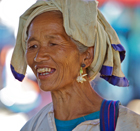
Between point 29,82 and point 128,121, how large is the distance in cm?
421

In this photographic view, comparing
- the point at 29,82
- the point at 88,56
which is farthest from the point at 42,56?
the point at 29,82

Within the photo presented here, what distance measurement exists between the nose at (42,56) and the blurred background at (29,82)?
3369 millimetres

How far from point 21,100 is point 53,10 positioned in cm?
394

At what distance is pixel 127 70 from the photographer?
586cm

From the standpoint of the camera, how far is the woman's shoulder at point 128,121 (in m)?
1.78

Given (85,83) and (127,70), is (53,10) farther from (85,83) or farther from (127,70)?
(127,70)

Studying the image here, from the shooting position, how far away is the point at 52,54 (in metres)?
2.05

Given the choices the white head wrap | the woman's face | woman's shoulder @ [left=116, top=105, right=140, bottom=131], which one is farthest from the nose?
woman's shoulder @ [left=116, top=105, right=140, bottom=131]

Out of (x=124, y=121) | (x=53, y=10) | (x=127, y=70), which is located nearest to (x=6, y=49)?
(x=127, y=70)

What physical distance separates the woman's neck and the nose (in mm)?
328

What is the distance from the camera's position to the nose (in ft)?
6.64

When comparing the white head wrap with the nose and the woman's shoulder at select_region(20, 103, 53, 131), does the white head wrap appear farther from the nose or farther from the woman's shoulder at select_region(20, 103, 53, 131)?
the woman's shoulder at select_region(20, 103, 53, 131)

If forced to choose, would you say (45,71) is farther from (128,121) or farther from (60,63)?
(128,121)

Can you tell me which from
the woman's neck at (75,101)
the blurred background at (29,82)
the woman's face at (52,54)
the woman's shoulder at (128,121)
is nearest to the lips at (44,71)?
the woman's face at (52,54)
